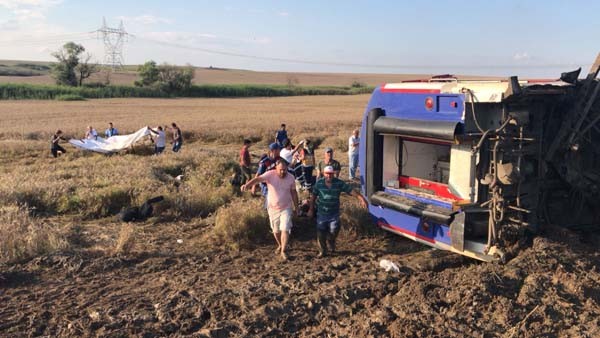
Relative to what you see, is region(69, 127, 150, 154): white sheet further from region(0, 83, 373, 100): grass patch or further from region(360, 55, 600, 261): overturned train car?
region(0, 83, 373, 100): grass patch

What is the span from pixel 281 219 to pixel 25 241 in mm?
3299

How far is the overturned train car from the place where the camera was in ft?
19.2

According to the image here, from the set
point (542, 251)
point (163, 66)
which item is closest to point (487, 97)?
point (542, 251)

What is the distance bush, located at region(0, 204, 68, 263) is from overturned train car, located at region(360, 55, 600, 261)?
433 cm

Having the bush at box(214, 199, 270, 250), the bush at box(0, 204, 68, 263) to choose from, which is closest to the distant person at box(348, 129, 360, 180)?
the bush at box(214, 199, 270, 250)

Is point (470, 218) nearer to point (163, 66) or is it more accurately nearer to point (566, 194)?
point (566, 194)

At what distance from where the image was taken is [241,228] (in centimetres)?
754

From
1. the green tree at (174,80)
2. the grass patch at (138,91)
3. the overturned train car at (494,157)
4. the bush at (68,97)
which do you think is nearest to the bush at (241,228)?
the overturned train car at (494,157)

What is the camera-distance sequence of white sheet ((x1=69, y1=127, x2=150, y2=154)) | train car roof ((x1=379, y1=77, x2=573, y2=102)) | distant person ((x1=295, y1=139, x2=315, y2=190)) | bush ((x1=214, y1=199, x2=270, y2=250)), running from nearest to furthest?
train car roof ((x1=379, y1=77, x2=573, y2=102)) → bush ((x1=214, y1=199, x2=270, y2=250)) → distant person ((x1=295, y1=139, x2=315, y2=190)) → white sheet ((x1=69, y1=127, x2=150, y2=154))

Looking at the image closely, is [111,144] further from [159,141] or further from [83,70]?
[83,70]

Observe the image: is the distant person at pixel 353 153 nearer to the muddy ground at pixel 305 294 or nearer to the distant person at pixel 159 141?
the muddy ground at pixel 305 294

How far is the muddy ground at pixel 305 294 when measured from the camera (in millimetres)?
4777

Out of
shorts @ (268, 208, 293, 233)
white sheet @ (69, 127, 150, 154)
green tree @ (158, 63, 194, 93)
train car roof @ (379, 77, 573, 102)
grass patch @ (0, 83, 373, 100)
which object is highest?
green tree @ (158, 63, 194, 93)

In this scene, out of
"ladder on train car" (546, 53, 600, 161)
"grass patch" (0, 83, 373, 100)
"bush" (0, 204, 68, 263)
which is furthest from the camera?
"grass patch" (0, 83, 373, 100)
